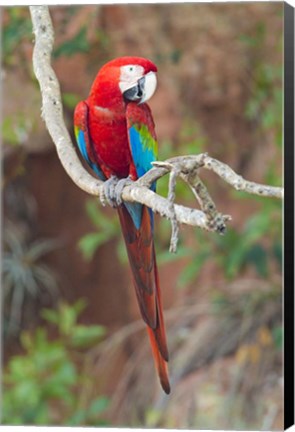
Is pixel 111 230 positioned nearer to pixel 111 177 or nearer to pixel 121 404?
pixel 121 404

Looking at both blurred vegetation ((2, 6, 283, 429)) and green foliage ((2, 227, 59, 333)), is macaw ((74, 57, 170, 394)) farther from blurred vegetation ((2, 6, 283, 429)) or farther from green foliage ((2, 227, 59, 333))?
green foliage ((2, 227, 59, 333))

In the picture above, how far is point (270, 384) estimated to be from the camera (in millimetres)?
2854

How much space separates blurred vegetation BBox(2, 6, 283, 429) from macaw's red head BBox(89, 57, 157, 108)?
2.82 ft

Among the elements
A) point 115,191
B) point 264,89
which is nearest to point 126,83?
point 115,191

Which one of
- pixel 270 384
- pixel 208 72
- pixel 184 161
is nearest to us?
pixel 184 161

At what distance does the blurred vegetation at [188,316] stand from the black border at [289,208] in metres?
0.45

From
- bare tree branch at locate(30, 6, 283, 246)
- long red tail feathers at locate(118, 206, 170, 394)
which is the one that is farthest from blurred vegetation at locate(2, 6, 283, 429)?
bare tree branch at locate(30, 6, 283, 246)

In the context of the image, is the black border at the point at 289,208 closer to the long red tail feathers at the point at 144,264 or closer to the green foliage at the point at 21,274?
the long red tail feathers at the point at 144,264

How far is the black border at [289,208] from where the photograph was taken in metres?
2.19

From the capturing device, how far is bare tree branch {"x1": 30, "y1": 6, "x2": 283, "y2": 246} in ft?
4.81

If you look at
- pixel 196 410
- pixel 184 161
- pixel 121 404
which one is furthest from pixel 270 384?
pixel 184 161

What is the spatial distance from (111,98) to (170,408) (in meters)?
1.26

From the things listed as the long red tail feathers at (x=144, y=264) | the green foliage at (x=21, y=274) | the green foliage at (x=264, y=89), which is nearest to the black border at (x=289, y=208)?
the long red tail feathers at (x=144, y=264)

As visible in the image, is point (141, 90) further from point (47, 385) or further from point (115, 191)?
point (47, 385)
